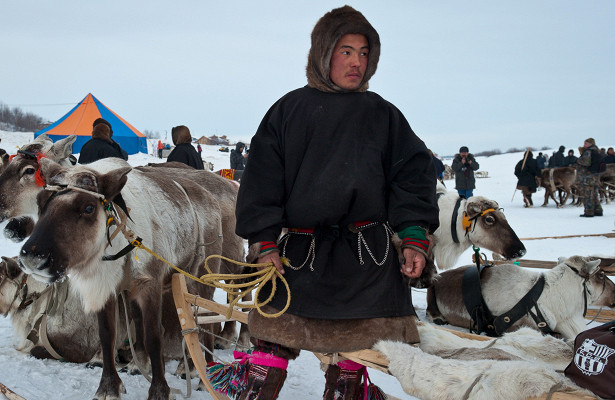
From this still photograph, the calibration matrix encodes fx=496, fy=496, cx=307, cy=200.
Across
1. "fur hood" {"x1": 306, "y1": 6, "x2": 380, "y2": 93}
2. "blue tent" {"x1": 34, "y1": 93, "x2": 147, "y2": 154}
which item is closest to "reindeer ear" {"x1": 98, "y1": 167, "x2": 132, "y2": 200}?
"fur hood" {"x1": 306, "y1": 6, "x2": 380, "y2": 93}

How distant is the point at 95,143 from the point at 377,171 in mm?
4555

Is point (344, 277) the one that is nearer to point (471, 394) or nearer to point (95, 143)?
point (471, 394)

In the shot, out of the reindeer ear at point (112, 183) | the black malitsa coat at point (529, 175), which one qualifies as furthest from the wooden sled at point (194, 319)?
the black malitsa coat at point (529, 175)

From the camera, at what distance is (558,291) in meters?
4.06

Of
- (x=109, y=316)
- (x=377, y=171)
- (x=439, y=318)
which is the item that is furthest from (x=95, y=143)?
(x=377, y=171)

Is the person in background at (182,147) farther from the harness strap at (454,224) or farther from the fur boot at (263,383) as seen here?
the fur boot at (263,383)

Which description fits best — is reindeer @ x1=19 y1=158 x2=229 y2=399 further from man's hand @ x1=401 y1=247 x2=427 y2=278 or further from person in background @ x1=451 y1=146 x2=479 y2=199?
person in background @ x1=451 y1=146 x2=479 y2=199

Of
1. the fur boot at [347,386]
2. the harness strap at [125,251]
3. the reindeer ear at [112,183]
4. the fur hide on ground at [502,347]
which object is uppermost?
the reindeer ear at [112,183]

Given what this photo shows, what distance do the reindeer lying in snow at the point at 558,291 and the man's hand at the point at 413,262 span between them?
8.62 ft

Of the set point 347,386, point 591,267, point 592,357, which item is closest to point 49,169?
point 347,386

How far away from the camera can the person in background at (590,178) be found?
1365 cm

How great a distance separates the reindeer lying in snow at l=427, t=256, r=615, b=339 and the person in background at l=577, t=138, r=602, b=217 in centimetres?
1078

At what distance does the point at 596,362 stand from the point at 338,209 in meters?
0.97

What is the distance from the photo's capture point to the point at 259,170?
202cm
